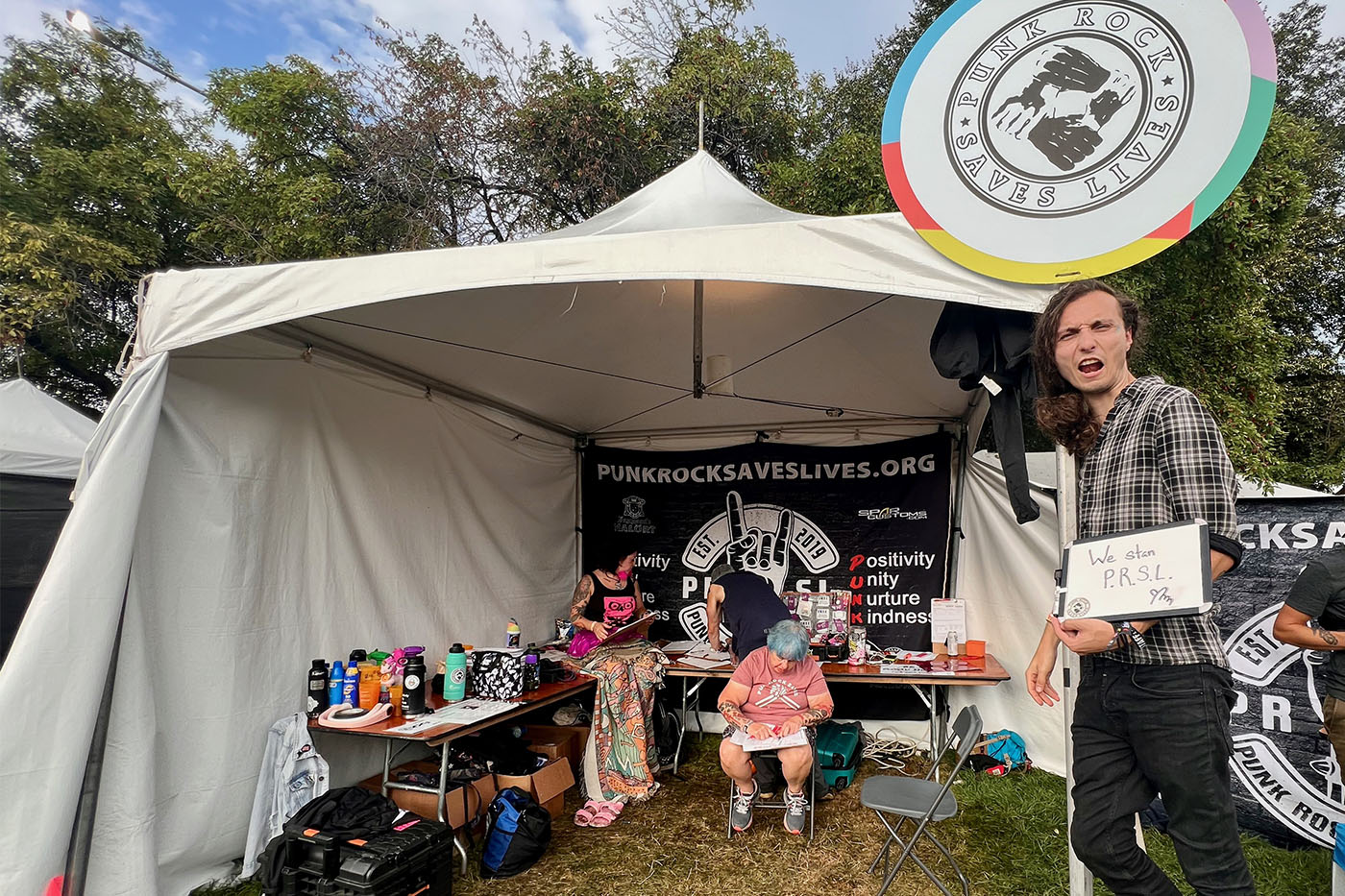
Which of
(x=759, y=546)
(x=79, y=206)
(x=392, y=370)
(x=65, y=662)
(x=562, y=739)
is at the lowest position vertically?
(x=562, y=739)

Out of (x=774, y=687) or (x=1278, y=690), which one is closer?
(x=1278, y=690)

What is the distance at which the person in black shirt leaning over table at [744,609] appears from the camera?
11.9 feet

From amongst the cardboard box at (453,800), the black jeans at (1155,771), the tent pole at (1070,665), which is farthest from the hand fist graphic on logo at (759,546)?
the black jeans at (1155,771)

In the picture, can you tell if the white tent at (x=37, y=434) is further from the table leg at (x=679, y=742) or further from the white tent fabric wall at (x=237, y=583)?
the table leg at (x=679, y=742)

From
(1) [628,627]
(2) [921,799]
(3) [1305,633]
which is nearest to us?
(3) [1305,633]

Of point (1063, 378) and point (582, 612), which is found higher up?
point (1063, 378)

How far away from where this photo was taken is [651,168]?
9.71m

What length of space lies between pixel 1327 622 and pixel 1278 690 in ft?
2.09

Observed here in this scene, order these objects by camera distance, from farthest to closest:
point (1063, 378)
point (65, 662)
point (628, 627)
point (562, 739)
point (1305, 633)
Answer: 1. point (628, 627)
2. point (562, 739)
3. point (1305, 633)
4. point (65, 662)
5. point (1063, 378)

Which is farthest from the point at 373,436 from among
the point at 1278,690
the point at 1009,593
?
the point at 1278,690

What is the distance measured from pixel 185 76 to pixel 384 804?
12.3m

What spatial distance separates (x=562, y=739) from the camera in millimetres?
3922

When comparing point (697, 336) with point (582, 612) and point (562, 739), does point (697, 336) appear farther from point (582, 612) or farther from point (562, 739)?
point (562, 739)

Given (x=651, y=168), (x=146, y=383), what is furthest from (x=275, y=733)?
(x=651, y=168)
